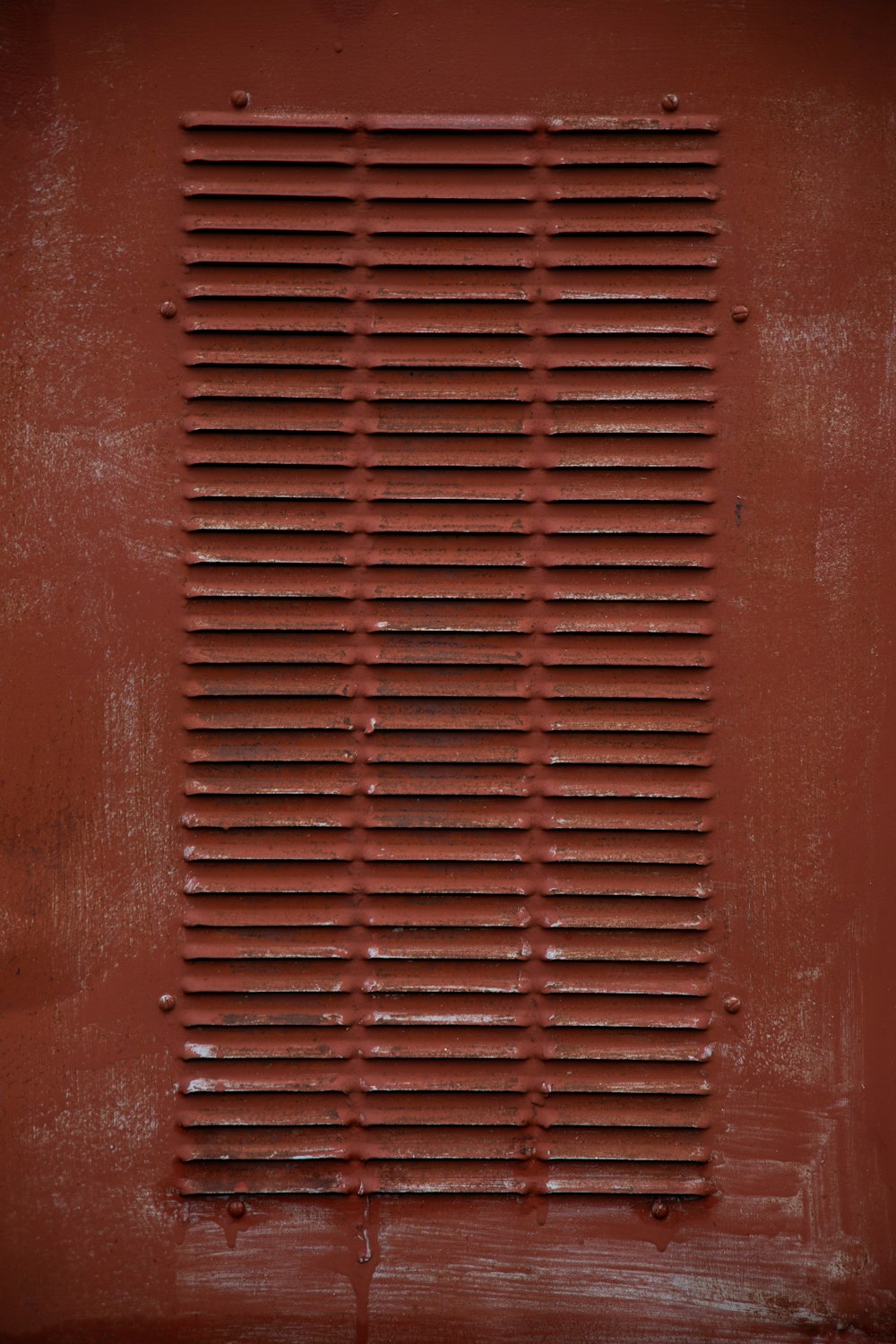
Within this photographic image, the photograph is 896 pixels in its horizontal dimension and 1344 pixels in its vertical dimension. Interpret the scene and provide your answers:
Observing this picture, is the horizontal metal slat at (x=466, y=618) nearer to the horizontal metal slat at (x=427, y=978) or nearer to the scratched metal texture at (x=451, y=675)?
the scratched metal texture at (x=451, y=675)

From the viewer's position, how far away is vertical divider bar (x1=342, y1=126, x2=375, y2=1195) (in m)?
1.77

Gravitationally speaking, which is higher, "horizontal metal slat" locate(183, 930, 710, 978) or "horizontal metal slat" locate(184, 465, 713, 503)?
"horizontal metal slat" locate(184, 465, 713, 503)

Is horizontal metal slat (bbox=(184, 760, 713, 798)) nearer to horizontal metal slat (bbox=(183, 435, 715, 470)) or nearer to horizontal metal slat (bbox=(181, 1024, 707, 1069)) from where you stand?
horizontal metal slat (bbox=(181, 1024, 707, 1069))

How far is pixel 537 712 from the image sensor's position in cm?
179

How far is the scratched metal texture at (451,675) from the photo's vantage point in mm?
1757

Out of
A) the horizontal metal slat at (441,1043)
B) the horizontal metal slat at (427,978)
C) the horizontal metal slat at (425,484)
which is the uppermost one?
the horizontal metal slat at (425,484)

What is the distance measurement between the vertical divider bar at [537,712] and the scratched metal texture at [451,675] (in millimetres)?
11

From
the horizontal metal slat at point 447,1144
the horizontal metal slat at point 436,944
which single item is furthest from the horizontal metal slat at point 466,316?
the horizontal metal slat at point 447,1144

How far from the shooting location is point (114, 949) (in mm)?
1789

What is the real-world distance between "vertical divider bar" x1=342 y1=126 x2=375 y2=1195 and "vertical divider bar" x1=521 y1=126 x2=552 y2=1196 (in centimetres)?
30

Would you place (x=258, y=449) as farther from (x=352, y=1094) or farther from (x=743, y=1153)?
(x=743, y=1153)

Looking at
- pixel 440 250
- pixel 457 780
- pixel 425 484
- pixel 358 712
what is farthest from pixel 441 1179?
pixel 440 250

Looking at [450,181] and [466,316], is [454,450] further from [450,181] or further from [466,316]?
[450,181]

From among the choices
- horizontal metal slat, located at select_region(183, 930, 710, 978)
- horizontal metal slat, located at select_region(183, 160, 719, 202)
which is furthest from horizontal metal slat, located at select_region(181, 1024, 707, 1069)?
horizontal metal slat, located at select_region(183, 160, 719, 202)
